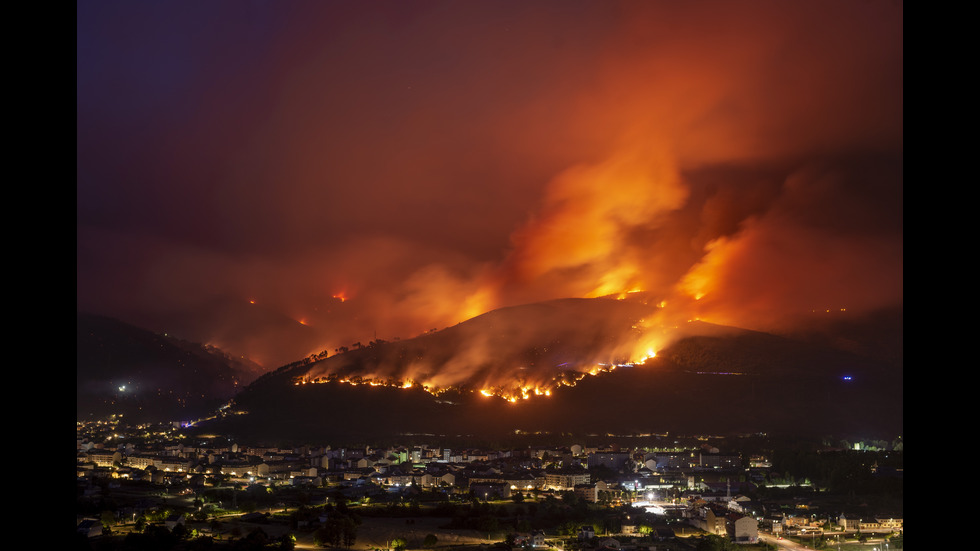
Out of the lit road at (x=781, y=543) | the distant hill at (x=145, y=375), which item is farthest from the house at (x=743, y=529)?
the distant hill at (x=145, y=375)

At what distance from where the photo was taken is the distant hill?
36.7 m

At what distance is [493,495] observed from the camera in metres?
15.2

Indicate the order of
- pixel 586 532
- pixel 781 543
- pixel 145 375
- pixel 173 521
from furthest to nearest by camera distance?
pixel 145 375, pixel 781 543, pixel 173 521, pixel 586 532

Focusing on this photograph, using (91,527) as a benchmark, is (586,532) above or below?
below

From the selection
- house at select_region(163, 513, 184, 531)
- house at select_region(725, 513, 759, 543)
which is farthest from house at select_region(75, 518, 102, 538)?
house at select_region(725, 513, 759, 543)

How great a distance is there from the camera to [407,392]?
32.4 meters

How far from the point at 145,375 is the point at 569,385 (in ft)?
71.9

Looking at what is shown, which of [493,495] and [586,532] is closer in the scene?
[586,532]

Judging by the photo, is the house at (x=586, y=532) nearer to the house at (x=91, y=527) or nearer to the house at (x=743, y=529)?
the house at (x=743, y=529)

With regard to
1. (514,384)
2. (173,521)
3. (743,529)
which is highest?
(514,384)

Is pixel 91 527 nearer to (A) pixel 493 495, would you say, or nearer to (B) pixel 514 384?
(A) pixel 493 495

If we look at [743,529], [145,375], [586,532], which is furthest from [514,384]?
[586,532]

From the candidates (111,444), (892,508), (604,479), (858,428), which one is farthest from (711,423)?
(111,444)
